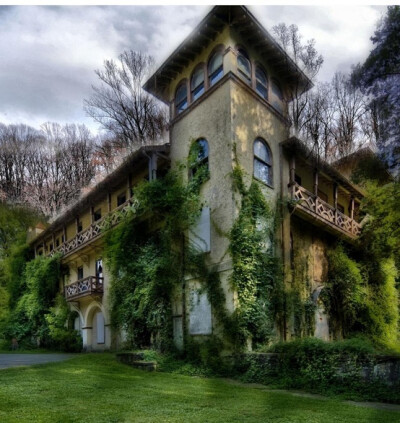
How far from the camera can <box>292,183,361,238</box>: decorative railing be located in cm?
1663

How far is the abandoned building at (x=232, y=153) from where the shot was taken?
49.9 feet

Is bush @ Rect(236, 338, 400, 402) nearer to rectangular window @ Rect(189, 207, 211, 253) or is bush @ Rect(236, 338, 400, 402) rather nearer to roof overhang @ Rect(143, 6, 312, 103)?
rectangular window @ Rect(189, 207, 211, 253)

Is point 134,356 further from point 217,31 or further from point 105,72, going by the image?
point 105,72

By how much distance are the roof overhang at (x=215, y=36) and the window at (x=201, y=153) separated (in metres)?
4.04

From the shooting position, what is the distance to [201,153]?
647 inches

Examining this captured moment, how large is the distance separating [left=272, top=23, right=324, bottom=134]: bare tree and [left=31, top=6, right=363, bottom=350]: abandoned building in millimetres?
509

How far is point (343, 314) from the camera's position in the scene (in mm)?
18078

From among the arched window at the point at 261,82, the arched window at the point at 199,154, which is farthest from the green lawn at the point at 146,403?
the arched window at the point at 261,82

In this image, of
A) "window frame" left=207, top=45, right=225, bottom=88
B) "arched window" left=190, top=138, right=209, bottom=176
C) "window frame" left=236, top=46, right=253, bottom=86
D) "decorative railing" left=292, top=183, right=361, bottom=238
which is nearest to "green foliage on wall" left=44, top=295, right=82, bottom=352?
"arched window" left=190, top=138, right=209, bottom=176

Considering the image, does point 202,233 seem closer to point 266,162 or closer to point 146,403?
point 266,162

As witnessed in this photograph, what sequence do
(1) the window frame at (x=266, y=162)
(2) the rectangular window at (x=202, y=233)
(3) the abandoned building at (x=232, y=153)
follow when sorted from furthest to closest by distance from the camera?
(1) the window frame at (x=266, y=162)
(2) the rectangular window at (x=202, y=233)
(3) the abandoned building at (x=232, y=153)

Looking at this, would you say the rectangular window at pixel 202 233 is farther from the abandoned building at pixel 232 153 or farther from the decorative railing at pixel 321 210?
the decorative railing at pixel 321 210

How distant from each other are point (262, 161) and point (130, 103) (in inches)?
507

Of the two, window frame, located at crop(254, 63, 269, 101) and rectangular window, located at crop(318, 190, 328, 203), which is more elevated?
window frame, located at crop(254, 63, 269, 101)
